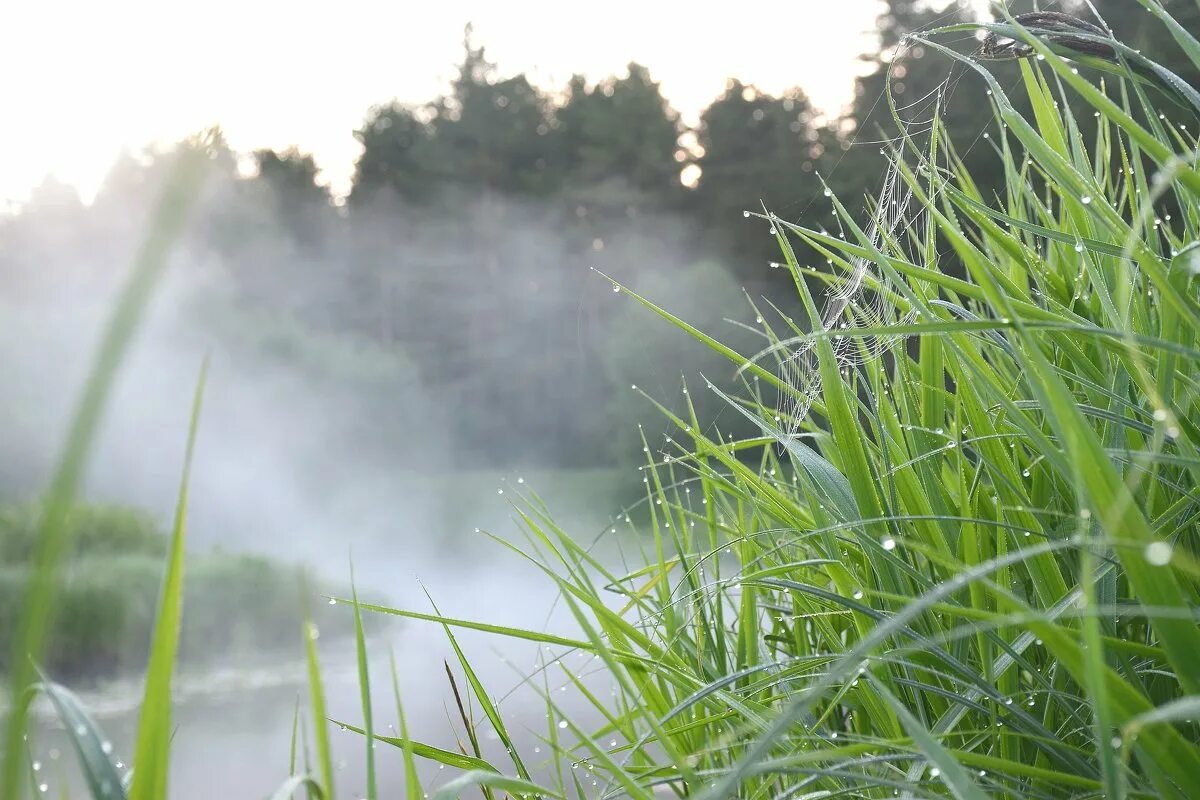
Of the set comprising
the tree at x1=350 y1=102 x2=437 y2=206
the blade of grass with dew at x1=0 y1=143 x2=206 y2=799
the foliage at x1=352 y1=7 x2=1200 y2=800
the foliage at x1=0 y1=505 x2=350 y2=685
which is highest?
the tree at x1=350 y1=102 x2=437 y2=206

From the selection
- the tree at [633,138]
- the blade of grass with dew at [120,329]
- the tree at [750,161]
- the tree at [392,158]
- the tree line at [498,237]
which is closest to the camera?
the blade of grass with dew at [120,329]

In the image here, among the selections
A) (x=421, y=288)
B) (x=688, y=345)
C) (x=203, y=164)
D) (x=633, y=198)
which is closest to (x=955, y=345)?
(x=203, y=164)

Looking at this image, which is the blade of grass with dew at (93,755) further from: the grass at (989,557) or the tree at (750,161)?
the tree at (750,161)

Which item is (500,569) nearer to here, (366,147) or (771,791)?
(771,791)

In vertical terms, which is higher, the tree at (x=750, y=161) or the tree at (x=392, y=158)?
the tree at (x=392, y=158)

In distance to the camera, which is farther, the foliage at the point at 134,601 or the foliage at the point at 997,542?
the foliage at the point at 134,601

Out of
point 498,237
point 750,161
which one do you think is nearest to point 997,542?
point 750,161

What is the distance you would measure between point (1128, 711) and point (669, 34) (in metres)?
10.9

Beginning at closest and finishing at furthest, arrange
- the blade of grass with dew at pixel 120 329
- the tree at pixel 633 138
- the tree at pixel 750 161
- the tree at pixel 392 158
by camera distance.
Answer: the blade of grass with dew at pixel 120 329, the tree at pixel 750 161, the tree at pixel 633 138, the tree at pixel 392 158

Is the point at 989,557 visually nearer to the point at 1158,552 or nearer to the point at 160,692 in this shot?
the point at 1158,552

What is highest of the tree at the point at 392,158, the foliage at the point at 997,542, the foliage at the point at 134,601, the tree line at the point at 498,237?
the tree at the point at 392,158

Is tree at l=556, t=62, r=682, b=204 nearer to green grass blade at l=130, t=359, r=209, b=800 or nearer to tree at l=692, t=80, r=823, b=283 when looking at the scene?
tree at l=692, t=80, r=823, b=283

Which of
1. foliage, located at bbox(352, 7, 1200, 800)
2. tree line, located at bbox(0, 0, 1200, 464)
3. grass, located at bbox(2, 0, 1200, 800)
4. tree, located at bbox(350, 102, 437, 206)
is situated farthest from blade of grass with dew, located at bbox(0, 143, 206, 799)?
tree, located at bbox(350, 102, 437, 206)

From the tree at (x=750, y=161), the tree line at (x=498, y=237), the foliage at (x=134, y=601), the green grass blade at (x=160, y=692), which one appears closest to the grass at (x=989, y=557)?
the green grass blade at (x=160, y=692)
